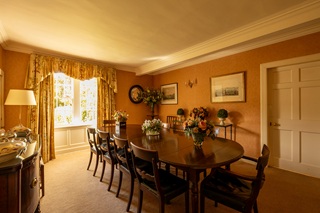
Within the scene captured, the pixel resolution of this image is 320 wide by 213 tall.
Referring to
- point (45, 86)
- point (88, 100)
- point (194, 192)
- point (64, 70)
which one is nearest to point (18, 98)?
point (45, 86)

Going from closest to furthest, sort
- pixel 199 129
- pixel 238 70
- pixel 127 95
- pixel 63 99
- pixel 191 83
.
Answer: pixel 199 129 < pixel 238 70 < pixel 63 99 < pixel 191 83 < pixel 127 95

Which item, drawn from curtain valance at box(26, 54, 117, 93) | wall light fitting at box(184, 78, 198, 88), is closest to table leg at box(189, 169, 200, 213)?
wall light fitting at box(184, 78, 198, 88)

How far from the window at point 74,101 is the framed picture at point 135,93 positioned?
117cm

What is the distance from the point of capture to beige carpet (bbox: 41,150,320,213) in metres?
1.90

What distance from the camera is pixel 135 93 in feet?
17.6

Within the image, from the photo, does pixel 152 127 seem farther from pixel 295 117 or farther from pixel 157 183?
pixel 295 117

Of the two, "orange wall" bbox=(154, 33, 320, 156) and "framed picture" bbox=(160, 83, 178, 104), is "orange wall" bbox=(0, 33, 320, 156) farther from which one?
"framed picture" bbox=(160, 83, 178, 104)

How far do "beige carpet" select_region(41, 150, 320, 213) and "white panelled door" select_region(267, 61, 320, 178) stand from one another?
0.90 feet

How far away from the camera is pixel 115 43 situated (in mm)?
3168

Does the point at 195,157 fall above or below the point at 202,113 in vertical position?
below

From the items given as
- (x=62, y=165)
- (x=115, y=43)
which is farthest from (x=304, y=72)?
(x=62, y=165)

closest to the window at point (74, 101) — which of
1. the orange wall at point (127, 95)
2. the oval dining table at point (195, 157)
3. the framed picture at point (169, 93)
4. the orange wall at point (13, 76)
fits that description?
the orange wall at point (13, 76)

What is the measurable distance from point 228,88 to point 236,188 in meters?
2.62

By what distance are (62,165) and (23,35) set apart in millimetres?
2678
